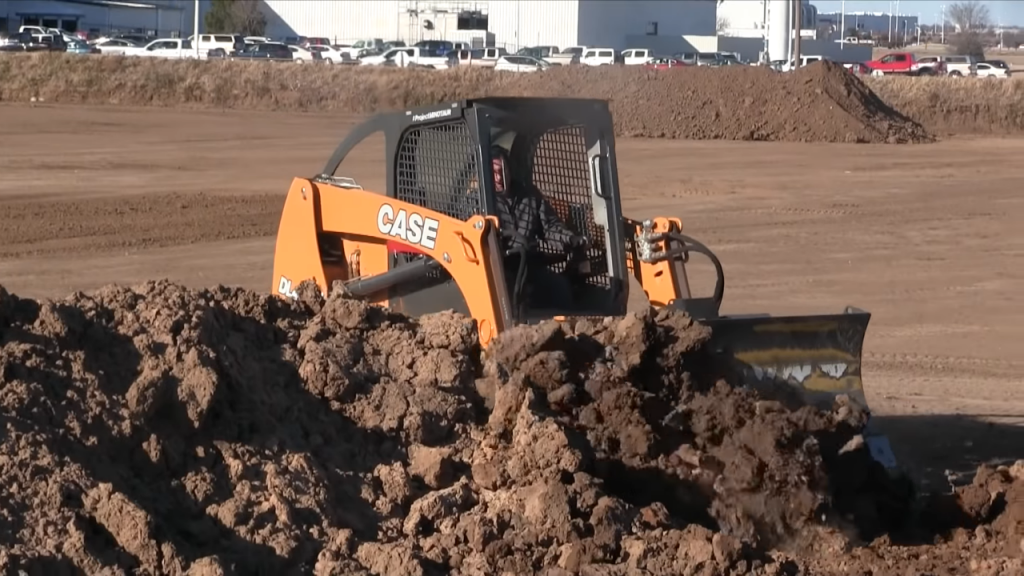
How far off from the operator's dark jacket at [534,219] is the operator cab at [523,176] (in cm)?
5

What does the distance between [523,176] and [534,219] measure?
0.25 meters

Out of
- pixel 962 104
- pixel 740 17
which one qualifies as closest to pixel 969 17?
pixel 740 17

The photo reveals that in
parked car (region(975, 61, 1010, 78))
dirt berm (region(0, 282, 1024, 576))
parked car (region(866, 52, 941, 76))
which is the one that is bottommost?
dirt berm (region(0, 282, 1024, 576))

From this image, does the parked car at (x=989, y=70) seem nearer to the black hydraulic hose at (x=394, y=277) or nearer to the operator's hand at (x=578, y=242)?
the operator's hand at (x=578, y=242)

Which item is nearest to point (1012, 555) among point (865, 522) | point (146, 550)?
point (865, 522)

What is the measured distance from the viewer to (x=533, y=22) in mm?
81750

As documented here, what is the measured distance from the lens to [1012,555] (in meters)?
6.13

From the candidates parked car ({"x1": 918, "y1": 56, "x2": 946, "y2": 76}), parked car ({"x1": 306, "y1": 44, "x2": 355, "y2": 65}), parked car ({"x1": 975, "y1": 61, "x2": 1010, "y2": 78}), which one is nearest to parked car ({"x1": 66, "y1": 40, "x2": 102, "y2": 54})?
parked car ({"x1": 306, "y1": 44, "x2": 355, "y2": 65})

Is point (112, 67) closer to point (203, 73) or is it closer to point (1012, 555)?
point (203, 73)

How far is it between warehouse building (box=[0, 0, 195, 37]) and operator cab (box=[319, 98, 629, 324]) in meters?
74.6

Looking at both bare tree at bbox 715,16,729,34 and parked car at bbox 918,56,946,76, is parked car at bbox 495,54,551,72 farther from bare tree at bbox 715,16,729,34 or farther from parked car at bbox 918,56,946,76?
bare tree at bbox 715,16,729,34

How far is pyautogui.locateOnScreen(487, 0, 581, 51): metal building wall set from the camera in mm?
80250

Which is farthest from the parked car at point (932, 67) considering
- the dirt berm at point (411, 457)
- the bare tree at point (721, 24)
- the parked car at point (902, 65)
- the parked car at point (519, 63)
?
the dirt berm at point (411, 457)

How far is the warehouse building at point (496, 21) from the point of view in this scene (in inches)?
3194
